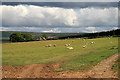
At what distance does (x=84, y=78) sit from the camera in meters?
13.9

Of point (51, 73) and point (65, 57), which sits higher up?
point (51, 73)

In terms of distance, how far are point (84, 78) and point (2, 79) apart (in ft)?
30.8

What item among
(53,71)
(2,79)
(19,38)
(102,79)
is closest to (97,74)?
(102,79)

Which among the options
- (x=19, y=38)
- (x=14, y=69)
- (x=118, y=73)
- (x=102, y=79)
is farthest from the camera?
(x=19, y=38)

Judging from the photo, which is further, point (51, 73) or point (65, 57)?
point (65, 57)

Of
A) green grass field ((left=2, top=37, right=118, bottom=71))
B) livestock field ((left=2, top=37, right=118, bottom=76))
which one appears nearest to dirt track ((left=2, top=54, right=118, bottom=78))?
livestock field ((left=2, top=37, right=118, bottom=76))

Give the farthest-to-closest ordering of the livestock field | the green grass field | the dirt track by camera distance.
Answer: the green grass field → the livestock field → the dirt track

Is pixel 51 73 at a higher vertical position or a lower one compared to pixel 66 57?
higher

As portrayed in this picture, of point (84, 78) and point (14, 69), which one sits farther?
point (14, 69)

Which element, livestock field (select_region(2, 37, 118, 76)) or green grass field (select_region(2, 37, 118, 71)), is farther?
green grass field (select_region(2, 37, 118, 71))

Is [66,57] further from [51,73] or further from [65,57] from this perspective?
[51,73]

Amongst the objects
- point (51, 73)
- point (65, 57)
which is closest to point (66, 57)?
point (65, 57)

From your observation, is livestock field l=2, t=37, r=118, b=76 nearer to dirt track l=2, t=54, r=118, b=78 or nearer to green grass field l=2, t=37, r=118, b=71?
green grass field l=2, t=37, r=118, b=71

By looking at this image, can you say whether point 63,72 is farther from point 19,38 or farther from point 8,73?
point 19,38
